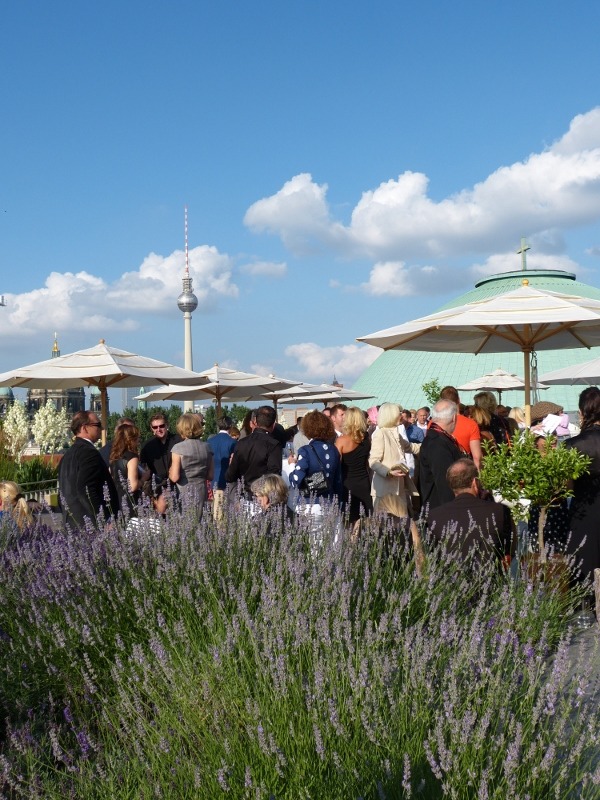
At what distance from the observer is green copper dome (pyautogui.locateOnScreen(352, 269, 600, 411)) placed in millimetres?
62281

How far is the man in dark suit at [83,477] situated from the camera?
6996 mm

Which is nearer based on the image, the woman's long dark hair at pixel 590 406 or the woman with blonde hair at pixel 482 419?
the woman's long dark hair at pixel 590 406

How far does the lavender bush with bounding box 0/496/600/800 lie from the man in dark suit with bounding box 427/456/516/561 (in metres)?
0.23

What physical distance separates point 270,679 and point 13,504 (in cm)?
534

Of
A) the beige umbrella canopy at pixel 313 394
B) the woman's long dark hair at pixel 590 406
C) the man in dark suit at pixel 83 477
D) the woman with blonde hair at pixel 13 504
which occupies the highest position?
the beige umbrella canopy at pixel 313 394

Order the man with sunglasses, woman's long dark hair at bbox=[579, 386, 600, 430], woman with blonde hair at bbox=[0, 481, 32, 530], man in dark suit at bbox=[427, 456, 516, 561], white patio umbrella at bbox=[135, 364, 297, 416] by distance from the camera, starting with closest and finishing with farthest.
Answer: man in dark suit at bbox=[427, 456, 516, 561] < woman's long dark hair at bbox=[579, 386, 600, 430] < woman with blonde hair at bbox=[0, 481, 32, 530] < the man with sunglasses < white patio umbrella at bbox=[135, 364, 297, 416]

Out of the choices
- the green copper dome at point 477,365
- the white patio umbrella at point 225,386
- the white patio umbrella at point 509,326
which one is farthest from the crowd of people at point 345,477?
the green copper dome at point 477,365

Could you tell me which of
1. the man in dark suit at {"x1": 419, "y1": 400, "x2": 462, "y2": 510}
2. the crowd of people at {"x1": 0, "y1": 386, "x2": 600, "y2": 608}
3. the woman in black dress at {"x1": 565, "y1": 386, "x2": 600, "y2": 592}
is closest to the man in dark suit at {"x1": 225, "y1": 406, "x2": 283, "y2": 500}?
the crowd of people at {"x1": 0, "y1": 386, "x2": 600, "y2": 608}

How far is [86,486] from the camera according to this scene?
700 centimetres

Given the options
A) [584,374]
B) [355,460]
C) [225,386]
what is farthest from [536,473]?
[225,386]

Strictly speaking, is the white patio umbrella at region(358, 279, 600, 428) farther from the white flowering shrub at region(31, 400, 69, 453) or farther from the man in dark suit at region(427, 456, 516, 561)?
the white flowering shrub at region(31, 400, 69, 453)

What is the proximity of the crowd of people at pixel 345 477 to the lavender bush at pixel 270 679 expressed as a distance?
0.56 m

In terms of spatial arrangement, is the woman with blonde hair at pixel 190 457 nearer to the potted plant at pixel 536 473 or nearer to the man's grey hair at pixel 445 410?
the man's grey hair at pixel 445 410

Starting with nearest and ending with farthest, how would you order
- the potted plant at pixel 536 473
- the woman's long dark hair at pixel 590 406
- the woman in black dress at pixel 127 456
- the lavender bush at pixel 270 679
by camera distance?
1. the lavender bush at pixel 270 679
2. the potted plant at pixel 536 473
3. the woman's long dark hair at pixel 590 406
4. the woman in black dress at pixel 127 456
